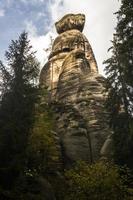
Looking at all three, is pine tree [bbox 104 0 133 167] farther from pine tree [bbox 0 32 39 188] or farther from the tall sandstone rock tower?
pine tree [bbox 0 32 39 188]

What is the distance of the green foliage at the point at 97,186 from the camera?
27895 mm

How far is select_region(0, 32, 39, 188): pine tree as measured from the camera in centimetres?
Answer: 2614

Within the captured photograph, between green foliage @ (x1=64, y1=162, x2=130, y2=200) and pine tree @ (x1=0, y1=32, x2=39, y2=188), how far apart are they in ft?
16.6

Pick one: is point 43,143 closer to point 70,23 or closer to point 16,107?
point 16,107

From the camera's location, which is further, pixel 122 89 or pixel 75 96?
pixel 75 96

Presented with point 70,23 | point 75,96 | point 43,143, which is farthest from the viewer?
point 70,23

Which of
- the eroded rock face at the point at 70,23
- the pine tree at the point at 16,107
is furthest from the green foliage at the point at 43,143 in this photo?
the eroded rock face at the point at 70,23

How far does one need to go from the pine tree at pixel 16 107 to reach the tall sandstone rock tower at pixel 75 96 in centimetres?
660

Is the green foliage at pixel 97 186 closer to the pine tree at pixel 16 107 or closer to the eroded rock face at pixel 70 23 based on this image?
the pine tree at pixel 16 107

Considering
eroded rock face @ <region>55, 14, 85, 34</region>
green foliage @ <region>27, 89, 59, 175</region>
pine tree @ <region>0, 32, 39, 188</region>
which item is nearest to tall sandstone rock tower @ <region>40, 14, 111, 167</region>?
eroded rock face @ <region>55, 14, 85, 34</region>

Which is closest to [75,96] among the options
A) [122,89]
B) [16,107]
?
[122,89]

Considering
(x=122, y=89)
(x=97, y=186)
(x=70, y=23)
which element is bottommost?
(x=97, y=186)

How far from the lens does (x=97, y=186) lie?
91.8 feet

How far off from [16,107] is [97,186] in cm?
816
